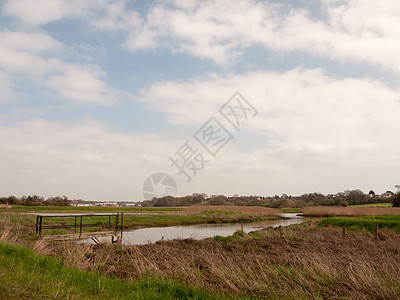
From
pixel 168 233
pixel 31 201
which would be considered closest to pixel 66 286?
pixel 168 233

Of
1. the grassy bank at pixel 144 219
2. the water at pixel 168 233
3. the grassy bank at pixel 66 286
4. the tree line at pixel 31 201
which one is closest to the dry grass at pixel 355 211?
the grassy bank at pixel 144 219

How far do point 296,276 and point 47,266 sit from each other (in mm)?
6632

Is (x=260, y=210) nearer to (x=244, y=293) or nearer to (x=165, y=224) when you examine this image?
(x=165, y=224)

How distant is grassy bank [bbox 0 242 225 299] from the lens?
225 inches

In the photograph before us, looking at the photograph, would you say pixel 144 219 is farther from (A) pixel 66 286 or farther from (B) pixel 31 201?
(B) pixel 31 201

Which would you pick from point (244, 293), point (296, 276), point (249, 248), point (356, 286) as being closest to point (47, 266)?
point (244, 293)

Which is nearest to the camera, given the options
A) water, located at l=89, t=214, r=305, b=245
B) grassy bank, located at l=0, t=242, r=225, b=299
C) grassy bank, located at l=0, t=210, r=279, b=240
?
grassy bank, located at l=0, t=242, r=225, b=299

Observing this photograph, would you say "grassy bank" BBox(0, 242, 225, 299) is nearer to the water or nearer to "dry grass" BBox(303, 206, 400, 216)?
the water

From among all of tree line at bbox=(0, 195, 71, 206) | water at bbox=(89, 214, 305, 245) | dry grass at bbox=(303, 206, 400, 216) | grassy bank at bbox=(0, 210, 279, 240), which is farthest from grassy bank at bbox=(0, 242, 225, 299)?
tree line at bbox=(0, 195, 71, 206)

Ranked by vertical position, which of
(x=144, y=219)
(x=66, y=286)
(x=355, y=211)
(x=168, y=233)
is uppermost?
(x=66, y=286)

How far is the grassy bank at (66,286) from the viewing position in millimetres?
5716

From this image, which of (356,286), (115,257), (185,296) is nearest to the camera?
(185,296)

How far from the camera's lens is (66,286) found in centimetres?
662

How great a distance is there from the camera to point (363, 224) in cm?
2581
